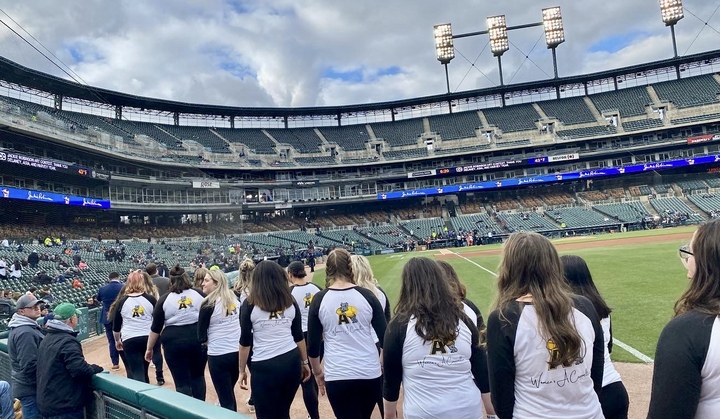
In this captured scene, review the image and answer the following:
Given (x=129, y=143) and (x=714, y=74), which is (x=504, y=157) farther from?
(x=129, y=143)

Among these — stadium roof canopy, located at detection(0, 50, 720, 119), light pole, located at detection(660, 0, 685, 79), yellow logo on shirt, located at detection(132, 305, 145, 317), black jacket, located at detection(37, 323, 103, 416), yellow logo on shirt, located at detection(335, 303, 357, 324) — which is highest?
light pole, located at detection(660, 0, 685, 79)

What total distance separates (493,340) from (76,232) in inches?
1656

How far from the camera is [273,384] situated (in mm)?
4586

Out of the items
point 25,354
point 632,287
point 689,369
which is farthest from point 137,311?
point 632,287

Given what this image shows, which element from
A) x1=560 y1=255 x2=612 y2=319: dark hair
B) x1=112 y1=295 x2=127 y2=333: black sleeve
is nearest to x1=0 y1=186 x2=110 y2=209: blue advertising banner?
x1=112 y1=295 x2=127 y2=333: black sleeve

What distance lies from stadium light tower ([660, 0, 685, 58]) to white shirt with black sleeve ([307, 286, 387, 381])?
227ft

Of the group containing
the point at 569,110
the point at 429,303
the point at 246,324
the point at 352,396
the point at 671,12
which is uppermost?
the point at 671,12

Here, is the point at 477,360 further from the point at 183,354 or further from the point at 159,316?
the point at 159,316

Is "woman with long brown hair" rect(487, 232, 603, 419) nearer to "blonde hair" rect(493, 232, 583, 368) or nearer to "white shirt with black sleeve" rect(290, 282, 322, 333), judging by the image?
"blonde hair" rect(493, 232, 583, 368)

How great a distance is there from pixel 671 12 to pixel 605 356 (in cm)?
7008

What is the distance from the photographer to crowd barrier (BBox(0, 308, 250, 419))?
9.21 feet

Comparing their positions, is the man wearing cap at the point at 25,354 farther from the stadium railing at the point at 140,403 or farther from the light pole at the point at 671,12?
the light pole at the point at 671,12

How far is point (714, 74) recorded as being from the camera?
195ft

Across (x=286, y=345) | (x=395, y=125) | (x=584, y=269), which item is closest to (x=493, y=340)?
(x=584, y=269)
